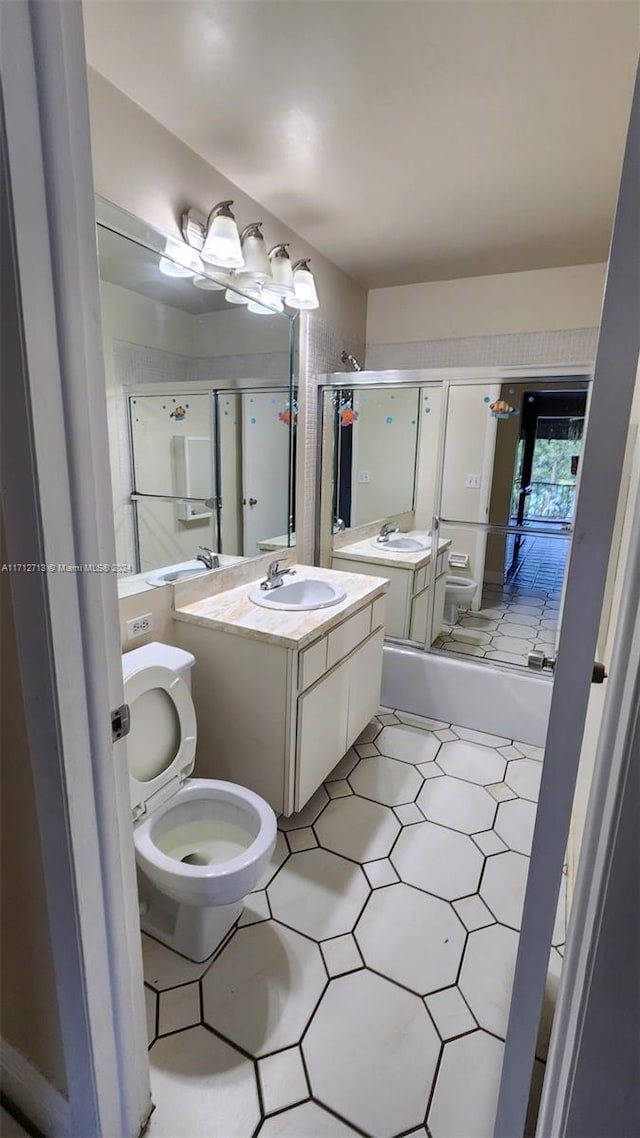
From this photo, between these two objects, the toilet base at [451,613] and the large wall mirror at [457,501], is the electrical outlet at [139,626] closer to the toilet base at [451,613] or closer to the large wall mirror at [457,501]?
the large wall mirror at [457,501]

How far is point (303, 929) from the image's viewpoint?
1.50 metres

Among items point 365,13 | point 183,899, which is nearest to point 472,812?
point 183,899

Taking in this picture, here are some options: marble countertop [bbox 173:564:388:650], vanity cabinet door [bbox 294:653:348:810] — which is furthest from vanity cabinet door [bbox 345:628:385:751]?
marble countertop [bbox 173:564:388:650]

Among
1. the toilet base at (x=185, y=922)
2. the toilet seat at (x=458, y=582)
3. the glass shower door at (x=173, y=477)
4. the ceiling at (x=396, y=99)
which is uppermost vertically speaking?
the ceiling at (x=396, y=99)

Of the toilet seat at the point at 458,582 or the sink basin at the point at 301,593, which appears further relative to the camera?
the toilet seat at the point at 458,582

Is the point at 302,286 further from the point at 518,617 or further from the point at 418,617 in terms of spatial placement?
the point at 518,617

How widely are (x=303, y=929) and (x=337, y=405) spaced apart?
2402mm

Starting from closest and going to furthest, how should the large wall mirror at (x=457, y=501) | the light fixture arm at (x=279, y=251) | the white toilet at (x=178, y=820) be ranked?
1. the white toilet at (x=178, y=820)
2. the light fixture arm at (x=279, y=251)
3. the large wall mirror at (x=457, y=501)

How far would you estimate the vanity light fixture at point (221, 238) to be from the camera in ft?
5.72

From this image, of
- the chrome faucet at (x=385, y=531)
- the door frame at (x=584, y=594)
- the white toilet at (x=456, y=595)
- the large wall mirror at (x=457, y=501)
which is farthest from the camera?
the chrome faucet at (x=385, y=531)

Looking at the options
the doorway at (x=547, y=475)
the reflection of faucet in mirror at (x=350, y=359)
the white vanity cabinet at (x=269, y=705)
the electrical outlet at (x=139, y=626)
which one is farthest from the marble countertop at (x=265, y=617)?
the reflection of faucet in mirror at (x=350, y=359)

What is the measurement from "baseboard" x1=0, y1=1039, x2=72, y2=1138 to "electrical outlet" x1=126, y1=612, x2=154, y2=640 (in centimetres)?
102

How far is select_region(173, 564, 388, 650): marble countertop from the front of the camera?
1.71m

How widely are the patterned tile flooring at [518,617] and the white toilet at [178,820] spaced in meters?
1.68
